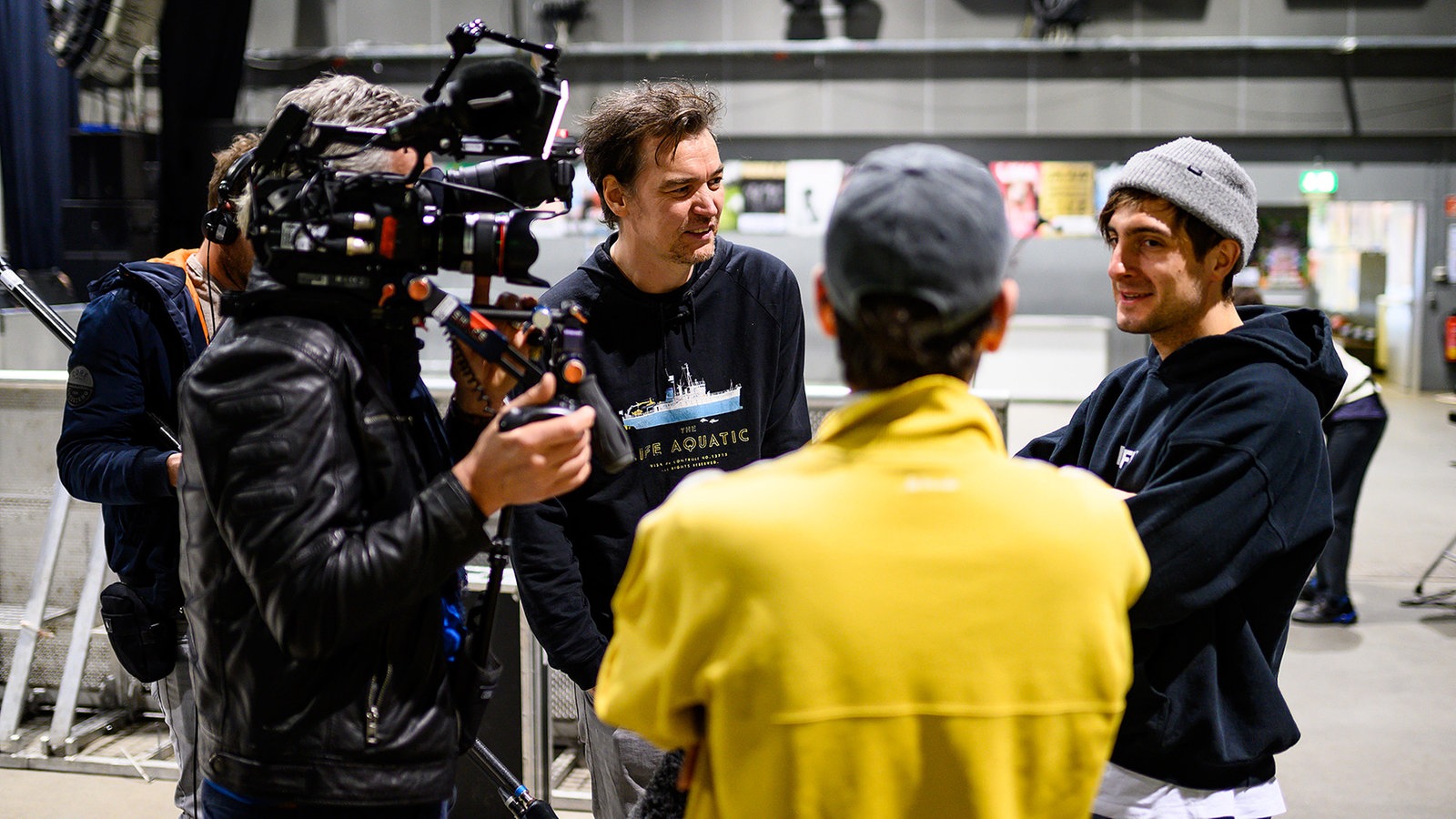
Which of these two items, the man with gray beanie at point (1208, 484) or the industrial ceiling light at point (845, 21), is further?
the industrial ceiling light at point (845, 21)

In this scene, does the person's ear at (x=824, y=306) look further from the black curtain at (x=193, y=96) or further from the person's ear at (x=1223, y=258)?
the black curtain at (x=193, y=96)

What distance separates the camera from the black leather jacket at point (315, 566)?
3.77 feet

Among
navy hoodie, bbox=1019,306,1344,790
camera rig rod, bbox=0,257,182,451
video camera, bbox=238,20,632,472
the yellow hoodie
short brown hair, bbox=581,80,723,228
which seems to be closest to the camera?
the yellow hoodie

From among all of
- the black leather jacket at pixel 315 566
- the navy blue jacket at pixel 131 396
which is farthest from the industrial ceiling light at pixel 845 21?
the black leather jacket at pixel 315 566

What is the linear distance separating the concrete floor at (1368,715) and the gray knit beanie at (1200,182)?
2430 millimetres

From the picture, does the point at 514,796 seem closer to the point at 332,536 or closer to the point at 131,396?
the point at 332,536

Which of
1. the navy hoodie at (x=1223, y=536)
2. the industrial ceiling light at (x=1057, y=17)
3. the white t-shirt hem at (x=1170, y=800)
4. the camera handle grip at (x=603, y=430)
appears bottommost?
the white t-shirt hem at (x=1170, y=800)

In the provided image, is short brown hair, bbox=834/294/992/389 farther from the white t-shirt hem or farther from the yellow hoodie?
the white t-shirt hem

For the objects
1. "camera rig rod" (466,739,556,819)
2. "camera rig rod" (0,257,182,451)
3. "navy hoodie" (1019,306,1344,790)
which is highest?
"camera rig rod" (0,257,182,451)

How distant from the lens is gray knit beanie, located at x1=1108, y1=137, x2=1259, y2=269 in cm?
155

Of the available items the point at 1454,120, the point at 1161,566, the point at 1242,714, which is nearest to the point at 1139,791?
the point at 1242,714

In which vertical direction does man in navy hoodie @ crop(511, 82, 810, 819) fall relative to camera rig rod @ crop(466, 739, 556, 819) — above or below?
above

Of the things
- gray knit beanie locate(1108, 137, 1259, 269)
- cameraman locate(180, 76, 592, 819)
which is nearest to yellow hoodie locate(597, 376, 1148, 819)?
cameraman locate(180, 76, 592, 819)

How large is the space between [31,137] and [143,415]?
20.5 feet
